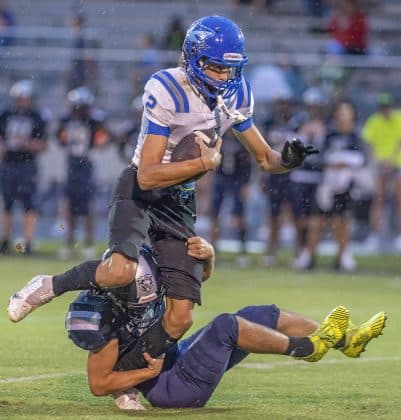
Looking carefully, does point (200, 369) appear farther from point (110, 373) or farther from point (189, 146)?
point (189, 146)

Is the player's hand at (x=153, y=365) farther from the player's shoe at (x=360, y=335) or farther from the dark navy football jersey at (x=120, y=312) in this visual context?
the player's shoe at (x=360, y=335)

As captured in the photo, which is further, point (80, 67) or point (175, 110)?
point (80, 67)

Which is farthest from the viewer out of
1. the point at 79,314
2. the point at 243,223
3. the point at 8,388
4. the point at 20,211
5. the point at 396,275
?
the point at 20,211

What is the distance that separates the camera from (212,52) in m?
6.45

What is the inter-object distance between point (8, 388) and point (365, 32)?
11.6 metres

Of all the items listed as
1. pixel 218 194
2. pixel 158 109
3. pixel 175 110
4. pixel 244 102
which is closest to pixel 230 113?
pixel 244 102

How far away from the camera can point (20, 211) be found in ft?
55.1

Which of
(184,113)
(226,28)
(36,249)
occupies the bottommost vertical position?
(36,249)

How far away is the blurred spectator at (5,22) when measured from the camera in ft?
56.1

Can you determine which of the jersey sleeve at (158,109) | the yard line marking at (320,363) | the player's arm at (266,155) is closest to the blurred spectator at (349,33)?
the yard line marking at (320,363)

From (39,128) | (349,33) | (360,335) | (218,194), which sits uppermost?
(349,33)

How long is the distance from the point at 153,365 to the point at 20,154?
909cm

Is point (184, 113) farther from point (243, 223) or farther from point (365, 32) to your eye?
point (365, 32)

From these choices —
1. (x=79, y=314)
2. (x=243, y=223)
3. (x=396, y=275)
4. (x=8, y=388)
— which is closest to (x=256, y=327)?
(x=79, y=314)
